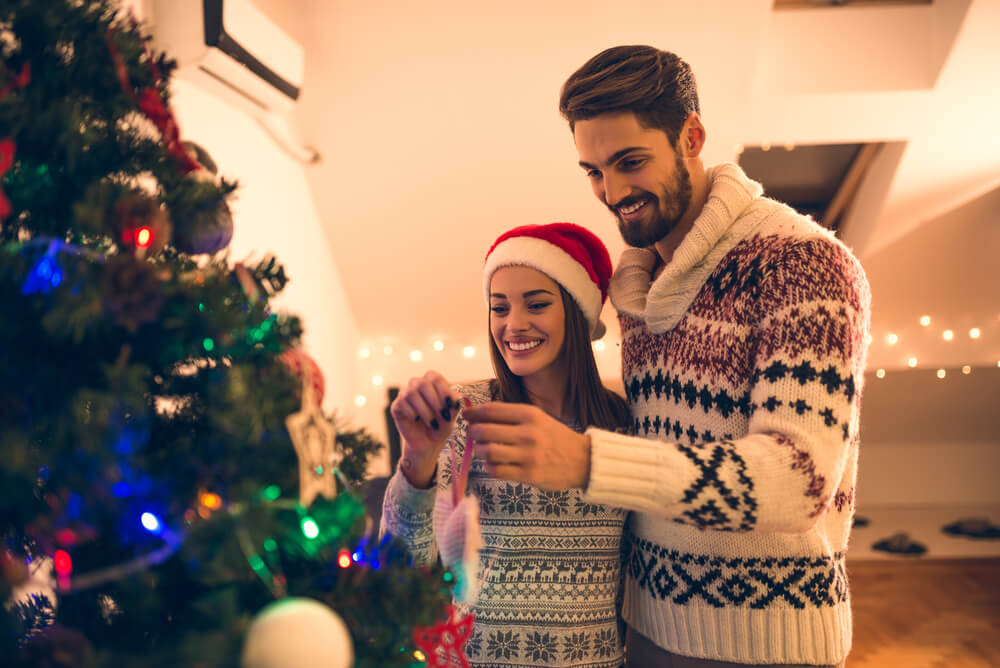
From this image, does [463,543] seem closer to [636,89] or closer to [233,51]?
[636,89]

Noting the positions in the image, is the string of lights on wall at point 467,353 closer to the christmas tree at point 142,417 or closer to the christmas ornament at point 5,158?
the christmas tree at point 142,417

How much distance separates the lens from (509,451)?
0.76 meters

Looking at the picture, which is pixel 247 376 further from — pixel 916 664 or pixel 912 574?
pixel 912 574

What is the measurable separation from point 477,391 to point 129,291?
0.79 meters

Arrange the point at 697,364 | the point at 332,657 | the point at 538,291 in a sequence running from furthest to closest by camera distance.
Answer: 1. the point at 538,291
2. the point at 697,364
3. the point at 332,657

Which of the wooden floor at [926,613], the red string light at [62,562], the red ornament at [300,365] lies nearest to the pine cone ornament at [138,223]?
the red ornament at [300,365]

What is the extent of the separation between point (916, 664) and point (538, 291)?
2364 millimetres

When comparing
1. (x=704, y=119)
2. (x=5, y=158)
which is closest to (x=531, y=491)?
(x=5, y=158)

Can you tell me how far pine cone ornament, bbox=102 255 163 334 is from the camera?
480 millimetres

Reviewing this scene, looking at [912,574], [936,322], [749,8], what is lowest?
[912,574]

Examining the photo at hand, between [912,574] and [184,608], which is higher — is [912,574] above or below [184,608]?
below

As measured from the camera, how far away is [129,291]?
48 centimetres

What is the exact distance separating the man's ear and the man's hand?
1.79 feet

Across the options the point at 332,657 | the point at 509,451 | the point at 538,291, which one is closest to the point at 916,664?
the point at 538,291
